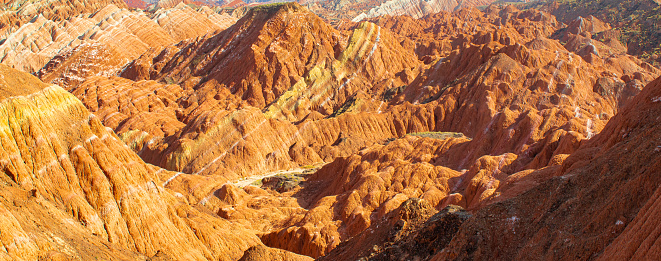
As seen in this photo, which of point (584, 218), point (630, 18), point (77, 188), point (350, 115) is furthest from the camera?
point (630, 18)

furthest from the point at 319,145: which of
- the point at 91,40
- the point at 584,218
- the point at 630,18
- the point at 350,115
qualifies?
the point at 630,18

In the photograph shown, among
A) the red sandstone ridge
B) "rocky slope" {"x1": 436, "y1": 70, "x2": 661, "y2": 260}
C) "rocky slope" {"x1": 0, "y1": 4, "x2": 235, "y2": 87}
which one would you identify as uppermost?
"rocky slope" {"x1": 436, "y1": 70, "x2": 661, "y2": 260}

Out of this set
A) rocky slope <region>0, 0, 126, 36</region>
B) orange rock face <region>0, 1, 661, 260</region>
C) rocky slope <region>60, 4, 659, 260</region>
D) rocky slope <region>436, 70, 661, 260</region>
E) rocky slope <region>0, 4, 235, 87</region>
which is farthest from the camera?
rocky slope <region>0, 0, 126, 36</region>

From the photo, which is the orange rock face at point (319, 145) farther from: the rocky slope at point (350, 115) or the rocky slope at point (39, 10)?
the rocky slope at point (39, 10)

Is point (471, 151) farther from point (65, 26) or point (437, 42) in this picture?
point (65, 26)

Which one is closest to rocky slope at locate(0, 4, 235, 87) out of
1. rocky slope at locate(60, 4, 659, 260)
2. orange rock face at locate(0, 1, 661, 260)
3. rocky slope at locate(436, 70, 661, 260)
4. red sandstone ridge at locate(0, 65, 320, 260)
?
orange rock face at locate(0, 1, 661, 260)

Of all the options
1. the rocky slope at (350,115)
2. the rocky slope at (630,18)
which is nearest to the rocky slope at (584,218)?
the rocky slope at (350,115)

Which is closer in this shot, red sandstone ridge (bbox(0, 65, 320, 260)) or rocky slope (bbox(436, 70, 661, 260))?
rocky slope (bbox(436, 70, 661, 260))

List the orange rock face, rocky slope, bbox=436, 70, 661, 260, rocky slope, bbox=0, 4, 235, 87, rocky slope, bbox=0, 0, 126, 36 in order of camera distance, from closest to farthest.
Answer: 1. rocky slope, bbox=436, 70, 661, 260
2. the orange rock face
3. rocky slope, bbox=0, 4, 235, 87
4. rocky slope, bbox=0, 0, 126, 36

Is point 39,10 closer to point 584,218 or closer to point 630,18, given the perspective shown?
point 630,18

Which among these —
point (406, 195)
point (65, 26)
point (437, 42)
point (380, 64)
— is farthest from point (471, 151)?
point (65, 26)

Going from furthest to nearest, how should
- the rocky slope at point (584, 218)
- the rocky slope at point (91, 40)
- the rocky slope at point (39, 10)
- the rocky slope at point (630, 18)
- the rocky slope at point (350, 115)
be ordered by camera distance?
the rocky slope at point (39, 10)
the rocky slope at point (91, 40)
the rocky slope at point (630, 18)
the rocky slope at point (350, 115)
the rocky slope at point (584, 218)

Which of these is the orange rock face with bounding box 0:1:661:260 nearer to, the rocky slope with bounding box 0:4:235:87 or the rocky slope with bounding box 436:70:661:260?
the rocky slope with bounding box 436:70:661:260

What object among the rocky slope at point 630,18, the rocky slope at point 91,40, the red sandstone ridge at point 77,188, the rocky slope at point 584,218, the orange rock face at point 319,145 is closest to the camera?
the rocky slope at point 584,218
